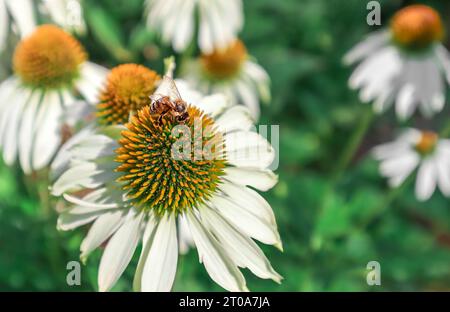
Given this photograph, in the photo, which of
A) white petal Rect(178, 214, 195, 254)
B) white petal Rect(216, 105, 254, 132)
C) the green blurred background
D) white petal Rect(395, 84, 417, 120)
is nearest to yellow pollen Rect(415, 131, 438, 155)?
the green blurred background

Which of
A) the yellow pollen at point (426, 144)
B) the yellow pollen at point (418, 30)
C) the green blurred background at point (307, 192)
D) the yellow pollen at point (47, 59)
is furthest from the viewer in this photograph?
the yellow pollen at point (426, 144)

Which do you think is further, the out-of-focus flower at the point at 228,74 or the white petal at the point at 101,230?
the out-of-focus flower at the point at 228,74

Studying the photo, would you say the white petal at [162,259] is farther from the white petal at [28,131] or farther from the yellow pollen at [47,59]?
the yellow pollen at [47,59]

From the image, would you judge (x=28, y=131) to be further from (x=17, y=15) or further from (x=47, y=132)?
(x=17, y=15)

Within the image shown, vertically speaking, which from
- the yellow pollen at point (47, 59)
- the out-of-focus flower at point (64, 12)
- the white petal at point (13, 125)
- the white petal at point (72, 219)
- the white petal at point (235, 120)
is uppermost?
the out-of-focus flower at point (64, 12)

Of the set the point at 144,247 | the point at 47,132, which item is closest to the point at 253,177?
the point at 144,247

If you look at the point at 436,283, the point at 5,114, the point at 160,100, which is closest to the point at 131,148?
the point at 160,100

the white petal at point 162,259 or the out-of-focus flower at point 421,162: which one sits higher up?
the out-of-focus flower at point 421,162

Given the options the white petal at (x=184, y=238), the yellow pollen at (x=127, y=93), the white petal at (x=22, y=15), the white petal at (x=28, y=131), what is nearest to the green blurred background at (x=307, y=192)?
the white petal at (x=184, y=238)
